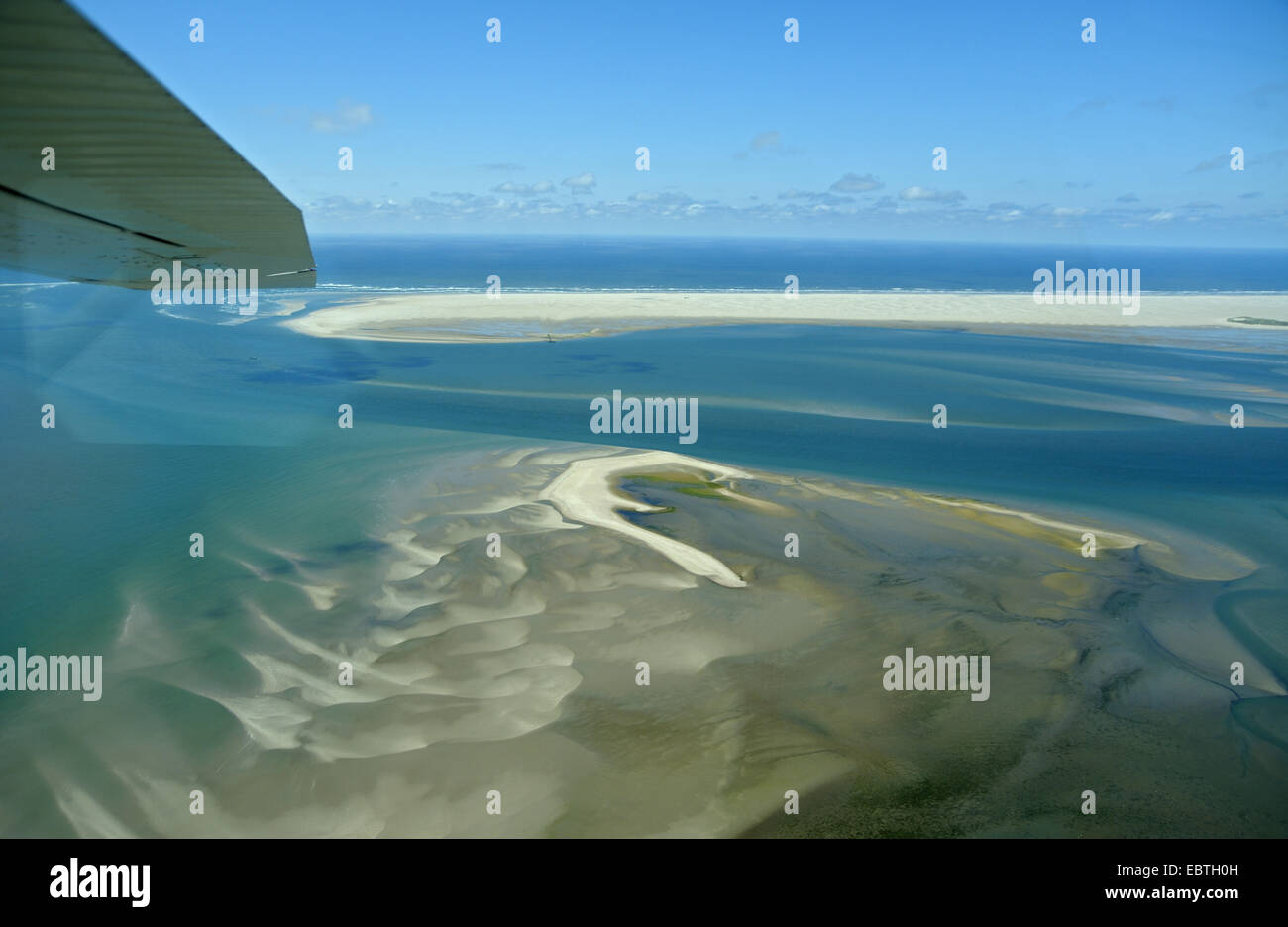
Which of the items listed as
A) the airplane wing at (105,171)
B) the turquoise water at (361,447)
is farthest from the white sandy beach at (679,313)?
the airplane wing at (105,171)

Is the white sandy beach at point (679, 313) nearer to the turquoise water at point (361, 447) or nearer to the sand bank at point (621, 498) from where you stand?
the turquoise water at point (361, 447)

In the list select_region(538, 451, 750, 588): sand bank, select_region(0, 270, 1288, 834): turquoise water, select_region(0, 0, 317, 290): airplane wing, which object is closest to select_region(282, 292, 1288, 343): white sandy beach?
select_region(0, 270, 1288, 834): turquoise water

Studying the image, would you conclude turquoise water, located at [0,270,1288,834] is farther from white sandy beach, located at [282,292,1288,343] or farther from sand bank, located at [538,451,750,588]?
white sandy beach, located at [282,292,1288,343]

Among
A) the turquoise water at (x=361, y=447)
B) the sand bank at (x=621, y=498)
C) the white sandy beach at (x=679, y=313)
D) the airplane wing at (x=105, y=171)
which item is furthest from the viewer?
the white sandy beach at (x=679, y=313)

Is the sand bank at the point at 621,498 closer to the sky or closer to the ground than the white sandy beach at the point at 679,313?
closer to the ground

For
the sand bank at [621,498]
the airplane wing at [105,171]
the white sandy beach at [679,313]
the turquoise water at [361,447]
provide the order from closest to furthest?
the airplane wing at [105,171] → the turquoise water at [361,447] → the sand bank at [621,498] → the white sandy beach at [679,313]

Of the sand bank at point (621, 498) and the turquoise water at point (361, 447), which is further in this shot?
the sand bank at point (621, 498)
